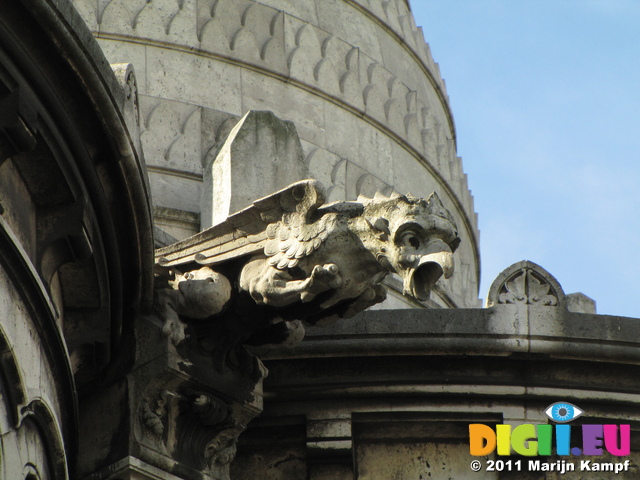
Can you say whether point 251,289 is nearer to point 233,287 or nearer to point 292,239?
point 233,287

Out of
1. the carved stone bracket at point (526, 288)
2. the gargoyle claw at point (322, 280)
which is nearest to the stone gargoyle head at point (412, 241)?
the gargoyle claw at point (322, 280)

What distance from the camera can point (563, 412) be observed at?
10953 mm

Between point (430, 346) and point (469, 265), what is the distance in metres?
6.32

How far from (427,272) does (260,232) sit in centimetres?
112

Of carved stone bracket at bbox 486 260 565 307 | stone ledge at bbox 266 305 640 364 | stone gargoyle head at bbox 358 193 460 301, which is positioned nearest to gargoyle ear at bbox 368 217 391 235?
stone gargoyle head at bbox 358 193 460 301

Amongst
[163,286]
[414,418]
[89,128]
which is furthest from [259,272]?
[414,418]

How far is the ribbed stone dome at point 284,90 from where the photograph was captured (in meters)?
14.2

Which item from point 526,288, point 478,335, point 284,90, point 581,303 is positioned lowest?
point 478,335

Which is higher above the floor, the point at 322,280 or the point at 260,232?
the point at 260,232

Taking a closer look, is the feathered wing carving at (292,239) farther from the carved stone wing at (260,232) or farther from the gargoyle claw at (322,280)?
the gargoyle claw at (322,280)

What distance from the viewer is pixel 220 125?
1445cm

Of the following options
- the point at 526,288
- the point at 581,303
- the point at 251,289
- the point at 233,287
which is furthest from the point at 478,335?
the point at 581,303

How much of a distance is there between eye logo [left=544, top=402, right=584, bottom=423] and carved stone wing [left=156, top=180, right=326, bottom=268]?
8.99ft

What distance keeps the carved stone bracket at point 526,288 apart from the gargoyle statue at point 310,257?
2115 mm
